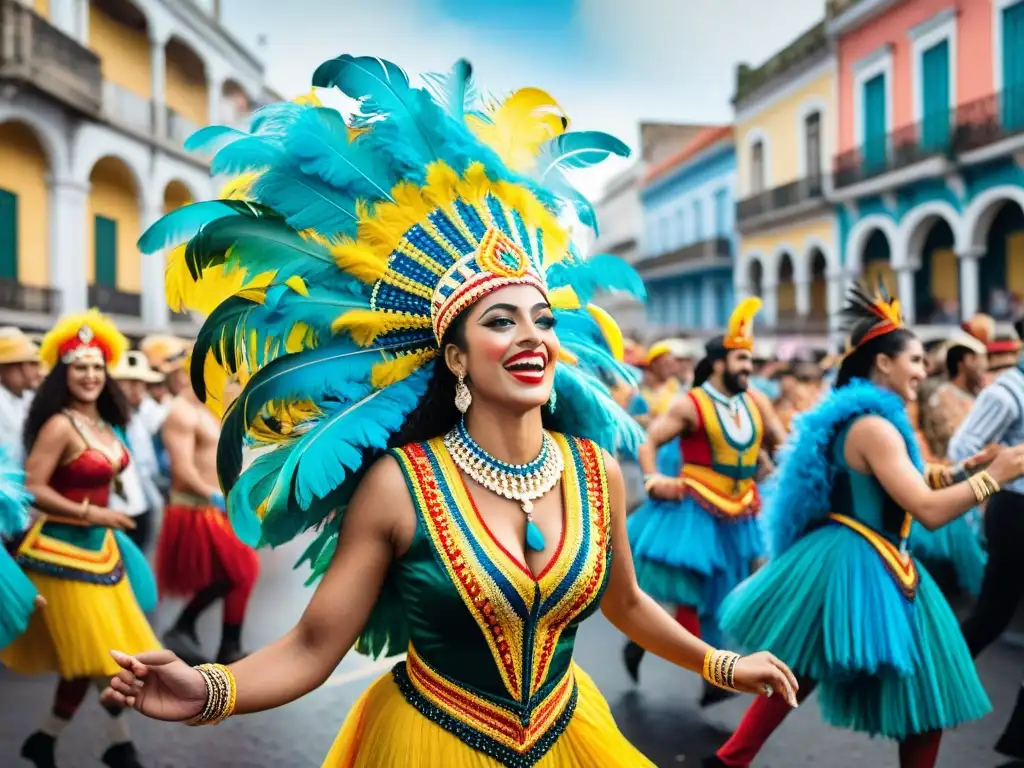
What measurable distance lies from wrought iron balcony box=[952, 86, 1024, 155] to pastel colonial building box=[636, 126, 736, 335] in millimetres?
12358

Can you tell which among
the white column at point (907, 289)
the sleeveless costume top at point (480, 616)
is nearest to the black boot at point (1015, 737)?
the sleeveless costume top at point (480, 616)

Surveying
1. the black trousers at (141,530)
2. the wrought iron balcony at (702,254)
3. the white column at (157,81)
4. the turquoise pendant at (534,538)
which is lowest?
the black trousers at (141,530)

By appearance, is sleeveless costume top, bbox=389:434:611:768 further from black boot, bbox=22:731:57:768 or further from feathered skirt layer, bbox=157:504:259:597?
feathered skirt layer, bbox=157:504:259:597

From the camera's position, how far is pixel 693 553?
18.6 ft

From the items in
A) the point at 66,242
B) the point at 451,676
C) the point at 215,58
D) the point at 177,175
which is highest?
the point at 215,58

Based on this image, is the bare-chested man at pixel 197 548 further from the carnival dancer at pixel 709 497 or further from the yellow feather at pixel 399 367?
the yellow feather at pixel 399 367

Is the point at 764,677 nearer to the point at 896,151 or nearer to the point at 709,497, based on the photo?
the point at 709,497

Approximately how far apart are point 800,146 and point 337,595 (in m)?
26.2

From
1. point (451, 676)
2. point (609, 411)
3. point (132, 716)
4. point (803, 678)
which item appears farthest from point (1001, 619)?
point (132, 716)

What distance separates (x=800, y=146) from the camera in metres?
26.3

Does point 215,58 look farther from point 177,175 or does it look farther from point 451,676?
point 451,676

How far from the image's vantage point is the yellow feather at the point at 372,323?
2500 millimetres

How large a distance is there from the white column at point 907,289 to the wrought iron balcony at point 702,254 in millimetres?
9964

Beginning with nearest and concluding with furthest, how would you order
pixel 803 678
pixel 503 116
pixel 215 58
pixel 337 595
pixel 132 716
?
pixel 337 595 < pixel 503 116 < pixel 803 678 < pixel 132 716 < pixel 215 58
